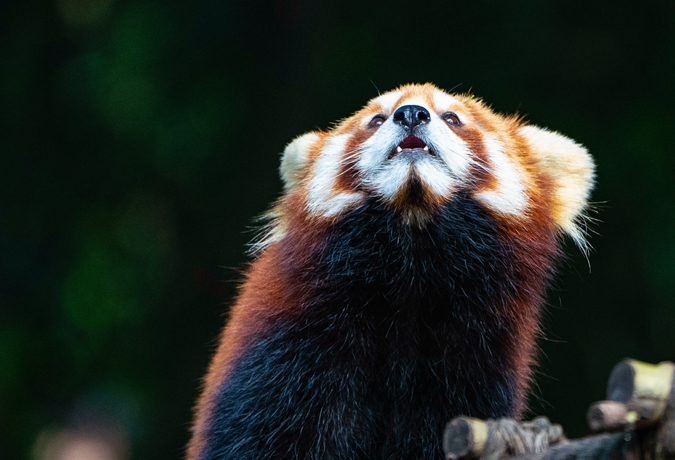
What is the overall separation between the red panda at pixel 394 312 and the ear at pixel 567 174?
0.81ft

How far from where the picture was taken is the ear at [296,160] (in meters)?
3.04

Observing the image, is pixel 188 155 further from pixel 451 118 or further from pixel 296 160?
pixel 451 118

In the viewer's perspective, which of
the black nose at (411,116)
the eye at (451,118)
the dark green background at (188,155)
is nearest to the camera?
the black nose at (411,116)

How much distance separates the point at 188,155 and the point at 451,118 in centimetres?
283

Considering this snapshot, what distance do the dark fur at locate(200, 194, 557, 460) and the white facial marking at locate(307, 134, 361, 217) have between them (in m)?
0.06

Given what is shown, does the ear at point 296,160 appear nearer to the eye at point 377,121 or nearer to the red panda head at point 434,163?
the red panda head at point 434,163

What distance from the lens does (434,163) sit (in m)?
2.48

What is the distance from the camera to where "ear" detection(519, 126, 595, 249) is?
2.90 m

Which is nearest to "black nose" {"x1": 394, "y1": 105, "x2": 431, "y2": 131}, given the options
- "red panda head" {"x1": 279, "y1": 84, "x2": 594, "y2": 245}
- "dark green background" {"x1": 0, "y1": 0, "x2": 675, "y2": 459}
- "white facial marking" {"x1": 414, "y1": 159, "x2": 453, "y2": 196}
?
"red panda head" {"x1": 279, "y1": 84, "x2": 594, "y2": 245}

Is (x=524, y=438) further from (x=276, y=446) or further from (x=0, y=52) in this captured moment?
(x=0, y=52)

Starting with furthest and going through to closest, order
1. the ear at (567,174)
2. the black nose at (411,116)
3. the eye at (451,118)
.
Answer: the ear at (567,174)
the eye at (451,118)
the black nose at (411,116)

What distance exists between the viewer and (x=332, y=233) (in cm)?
259

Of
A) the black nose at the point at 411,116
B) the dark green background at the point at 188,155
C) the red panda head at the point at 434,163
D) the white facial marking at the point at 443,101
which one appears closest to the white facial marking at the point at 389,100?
the red panda head at the point at 434,163

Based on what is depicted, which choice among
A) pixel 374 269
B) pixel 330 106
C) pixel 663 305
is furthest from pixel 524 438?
pixel 330 106
